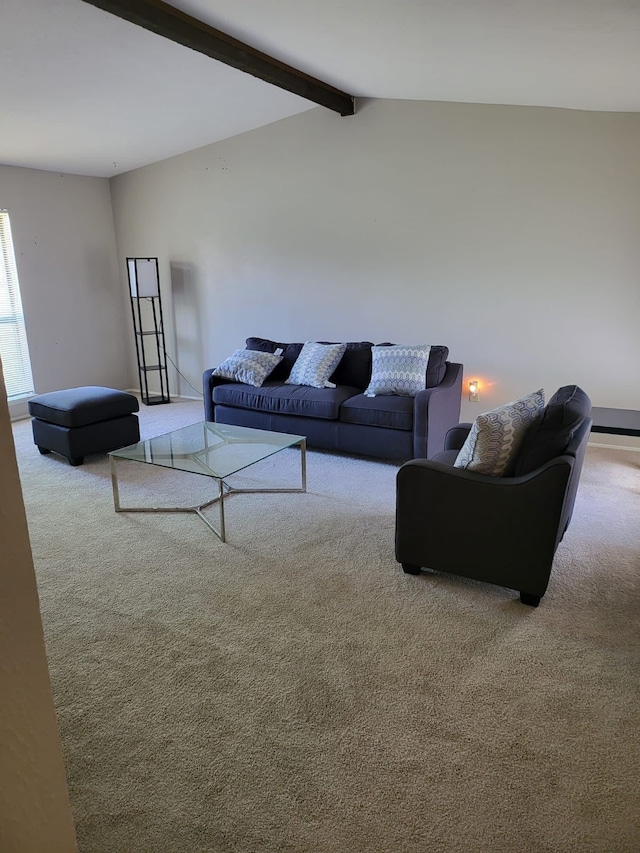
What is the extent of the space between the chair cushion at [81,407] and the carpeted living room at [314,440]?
0.36m

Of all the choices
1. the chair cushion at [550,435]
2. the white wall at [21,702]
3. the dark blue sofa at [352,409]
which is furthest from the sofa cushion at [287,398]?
the white wall at [21,702]

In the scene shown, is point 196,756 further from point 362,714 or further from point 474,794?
point 474,794

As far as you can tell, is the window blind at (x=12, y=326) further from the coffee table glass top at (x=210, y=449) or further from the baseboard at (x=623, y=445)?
the baseboard at (x=623, y=445)

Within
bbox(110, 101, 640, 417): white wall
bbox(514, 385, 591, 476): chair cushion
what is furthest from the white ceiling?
bbox(514, 385, 591, 476): chair cushion

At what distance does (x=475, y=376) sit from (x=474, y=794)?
3715 mm

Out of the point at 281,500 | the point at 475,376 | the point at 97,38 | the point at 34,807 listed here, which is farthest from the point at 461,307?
the point at 34,807

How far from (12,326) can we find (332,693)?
208 inches

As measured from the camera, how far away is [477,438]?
2430mm

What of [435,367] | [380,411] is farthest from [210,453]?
[435,367]

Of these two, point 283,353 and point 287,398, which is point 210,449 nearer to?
point 287,398

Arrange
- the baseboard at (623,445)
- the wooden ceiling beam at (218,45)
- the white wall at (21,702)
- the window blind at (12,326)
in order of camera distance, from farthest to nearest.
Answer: the window blind at (12,326) → the baseboard at (623,445) → the wooden ceiling beam at (218,45) → the white wall at (21,702)

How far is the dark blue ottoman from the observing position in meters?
4.16

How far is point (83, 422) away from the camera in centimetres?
416

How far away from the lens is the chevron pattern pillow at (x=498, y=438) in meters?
2.40
